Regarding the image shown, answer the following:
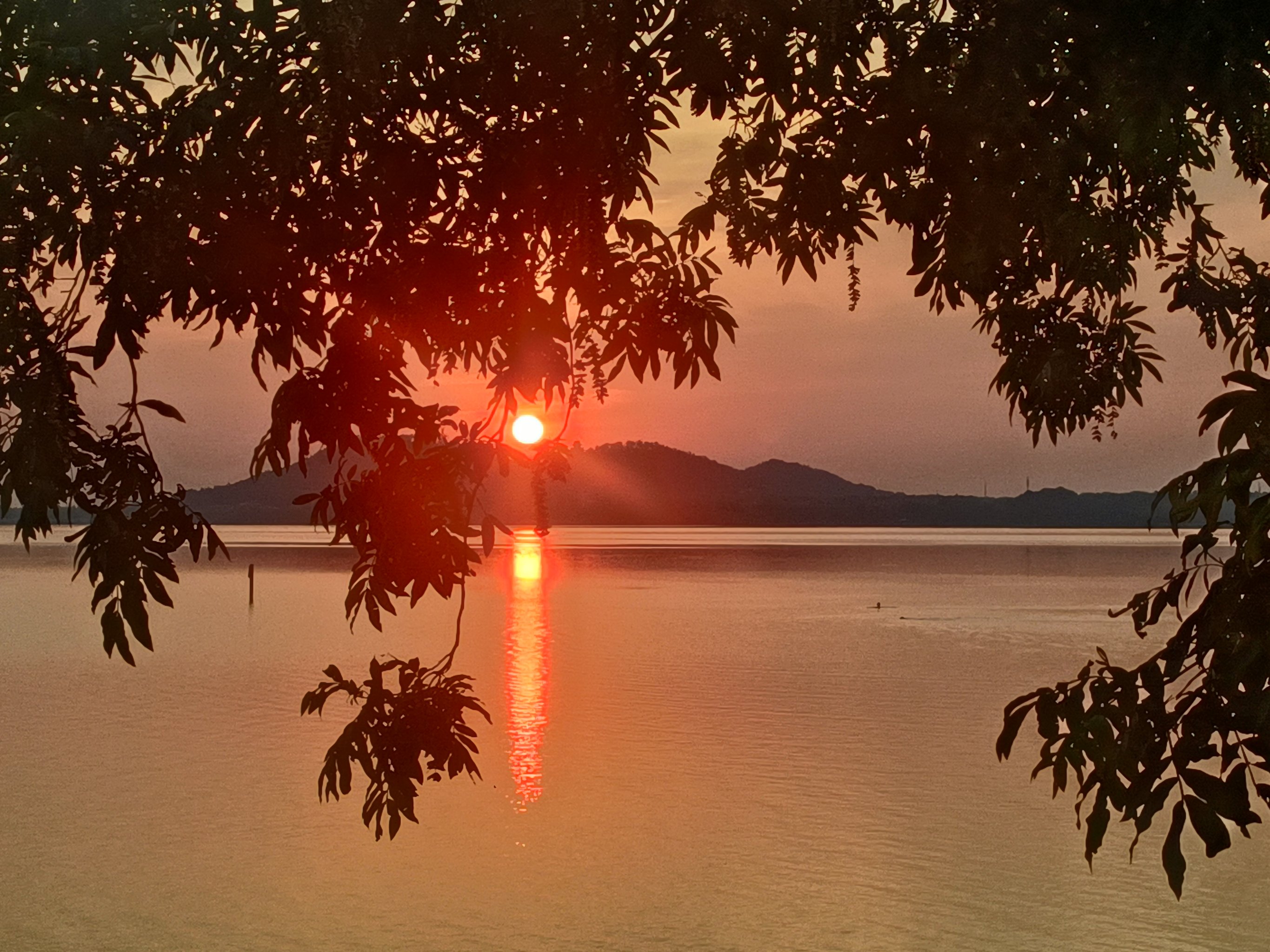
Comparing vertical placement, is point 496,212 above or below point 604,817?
above

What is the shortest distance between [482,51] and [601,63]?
0.48 m

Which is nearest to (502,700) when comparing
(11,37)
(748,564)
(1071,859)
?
(1071,859)

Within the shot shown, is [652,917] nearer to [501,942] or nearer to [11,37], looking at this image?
[501,942]

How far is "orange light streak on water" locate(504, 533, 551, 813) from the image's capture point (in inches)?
1006

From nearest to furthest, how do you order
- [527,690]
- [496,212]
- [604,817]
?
[496,212], [604,817], [527,690]

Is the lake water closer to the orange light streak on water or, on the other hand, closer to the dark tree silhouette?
the orange light streak on water

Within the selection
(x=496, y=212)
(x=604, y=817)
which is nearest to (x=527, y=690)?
(x=604, y=817)

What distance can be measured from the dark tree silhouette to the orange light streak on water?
16.6 meters

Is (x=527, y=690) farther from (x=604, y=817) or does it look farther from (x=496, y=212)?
(x=496, y=212)

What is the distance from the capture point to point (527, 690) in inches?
1490

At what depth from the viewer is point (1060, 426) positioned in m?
8.37

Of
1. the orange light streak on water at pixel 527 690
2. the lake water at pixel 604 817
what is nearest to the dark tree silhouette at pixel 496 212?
the lake water at pixel 604 817

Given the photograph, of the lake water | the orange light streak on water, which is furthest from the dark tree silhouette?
the orange light streak on water

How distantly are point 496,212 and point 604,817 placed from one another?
16.4 metres
